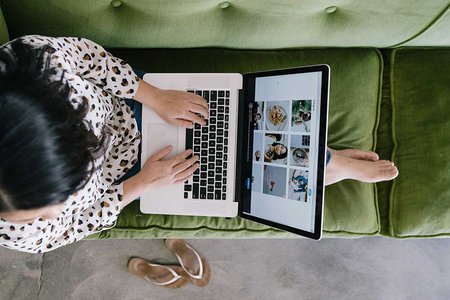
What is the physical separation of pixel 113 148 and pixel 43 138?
16.0 inches

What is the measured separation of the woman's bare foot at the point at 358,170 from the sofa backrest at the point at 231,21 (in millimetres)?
331

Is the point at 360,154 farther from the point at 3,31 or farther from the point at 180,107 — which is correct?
the point at 3,31

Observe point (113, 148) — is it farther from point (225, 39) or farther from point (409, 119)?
point (409, 119)

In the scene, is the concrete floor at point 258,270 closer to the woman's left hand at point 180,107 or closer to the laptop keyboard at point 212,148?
the laptop keyboard at point 212,148

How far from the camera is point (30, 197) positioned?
0.66 metres

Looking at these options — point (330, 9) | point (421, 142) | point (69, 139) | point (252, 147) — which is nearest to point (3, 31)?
point (69, 139)

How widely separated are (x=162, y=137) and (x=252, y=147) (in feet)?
0.77

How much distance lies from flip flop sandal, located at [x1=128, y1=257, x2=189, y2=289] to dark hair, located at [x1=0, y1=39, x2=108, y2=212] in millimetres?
795

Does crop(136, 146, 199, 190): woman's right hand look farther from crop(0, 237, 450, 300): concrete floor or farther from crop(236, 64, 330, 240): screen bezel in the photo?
crop(0, 237, 450, 300): concrete floor

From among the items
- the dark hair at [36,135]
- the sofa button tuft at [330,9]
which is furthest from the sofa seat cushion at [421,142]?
the dark hair at [36,135]

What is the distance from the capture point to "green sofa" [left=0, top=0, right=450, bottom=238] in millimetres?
1053

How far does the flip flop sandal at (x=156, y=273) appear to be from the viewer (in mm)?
1454

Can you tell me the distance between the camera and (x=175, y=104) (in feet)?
3.29

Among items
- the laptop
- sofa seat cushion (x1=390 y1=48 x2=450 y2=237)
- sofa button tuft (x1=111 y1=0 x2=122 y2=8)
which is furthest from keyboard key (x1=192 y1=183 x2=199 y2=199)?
sofa seat cushion (x1=390 y1=48 x2=450 y2=237)
